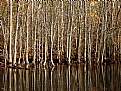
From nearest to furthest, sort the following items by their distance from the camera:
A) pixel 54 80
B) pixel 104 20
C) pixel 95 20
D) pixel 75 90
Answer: pixel 75 90, pixel 54 80, pixel 104 20, pixel 95 20

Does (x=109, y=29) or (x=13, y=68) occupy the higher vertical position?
(x=109, y=29)

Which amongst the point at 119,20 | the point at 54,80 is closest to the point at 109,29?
the point at 119,20

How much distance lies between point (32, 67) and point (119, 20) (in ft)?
49.4

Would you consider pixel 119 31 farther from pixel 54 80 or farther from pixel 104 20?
pixel 54 80

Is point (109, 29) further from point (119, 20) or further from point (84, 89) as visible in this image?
point (84, 89)

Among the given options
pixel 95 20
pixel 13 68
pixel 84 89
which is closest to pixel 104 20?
pixel 95 20

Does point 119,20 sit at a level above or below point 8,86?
above

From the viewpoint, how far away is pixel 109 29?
31688mm

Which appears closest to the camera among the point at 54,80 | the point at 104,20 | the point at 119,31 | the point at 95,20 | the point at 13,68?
the point at 54,80

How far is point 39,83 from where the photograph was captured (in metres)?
15.3

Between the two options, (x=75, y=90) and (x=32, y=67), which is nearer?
(x=75, y=90)

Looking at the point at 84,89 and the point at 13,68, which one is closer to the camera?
the point at 84,89

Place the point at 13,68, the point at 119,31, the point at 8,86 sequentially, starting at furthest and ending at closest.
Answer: the point at 119,31 < the point at 13,68 < the point at 8,86

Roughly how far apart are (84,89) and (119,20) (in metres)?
22.6
